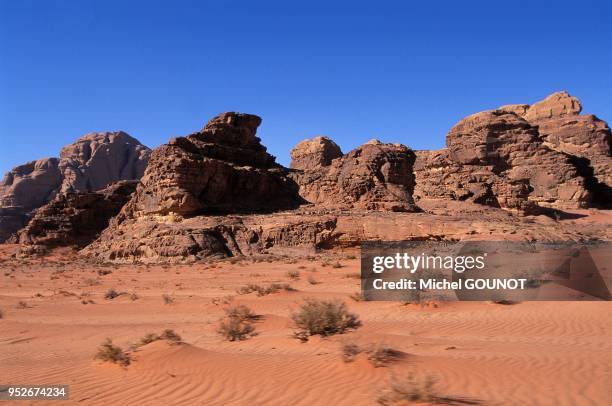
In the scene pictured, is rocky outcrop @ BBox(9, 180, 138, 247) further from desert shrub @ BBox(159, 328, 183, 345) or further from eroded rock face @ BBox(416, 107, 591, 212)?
desert shrub @ BBox(159, 328, 183, 345)

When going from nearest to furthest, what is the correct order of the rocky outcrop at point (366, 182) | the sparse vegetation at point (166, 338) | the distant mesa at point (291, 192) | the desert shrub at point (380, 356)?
the desert shrub at point (380, 356), the sparse vegetation at point (166, 338), the distant mesa at point (291, 192), the rocky outcrop at point (366, 182)

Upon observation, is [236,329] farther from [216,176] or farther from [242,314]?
[216,176]

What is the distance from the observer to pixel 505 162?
60.2m

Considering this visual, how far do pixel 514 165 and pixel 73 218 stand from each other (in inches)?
2111

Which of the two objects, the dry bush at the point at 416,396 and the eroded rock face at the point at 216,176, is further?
the eroded rock face at the point at 216,176

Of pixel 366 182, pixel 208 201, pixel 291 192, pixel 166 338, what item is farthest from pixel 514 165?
pixel 166 338

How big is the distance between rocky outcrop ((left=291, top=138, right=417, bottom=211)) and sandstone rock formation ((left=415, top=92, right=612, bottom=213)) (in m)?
5.41

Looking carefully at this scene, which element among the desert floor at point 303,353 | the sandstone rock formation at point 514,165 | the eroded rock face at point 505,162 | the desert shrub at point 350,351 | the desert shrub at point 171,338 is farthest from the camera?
the eroded rock face at point 505,162

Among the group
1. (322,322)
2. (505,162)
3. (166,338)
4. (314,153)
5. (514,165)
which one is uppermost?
(314,153)

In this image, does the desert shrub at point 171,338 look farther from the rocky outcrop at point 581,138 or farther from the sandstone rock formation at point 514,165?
the rocky outcrop at point 581,138

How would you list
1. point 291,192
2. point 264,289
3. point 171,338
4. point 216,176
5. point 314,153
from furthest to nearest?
point 314,153 → point 291,192 → point 216,176 → point 264,289 → point 171,338

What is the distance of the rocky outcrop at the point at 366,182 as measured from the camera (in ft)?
115

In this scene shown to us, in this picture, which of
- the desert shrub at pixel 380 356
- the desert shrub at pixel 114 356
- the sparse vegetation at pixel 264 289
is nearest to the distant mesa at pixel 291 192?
the sparse vegetation at pixel 264 289

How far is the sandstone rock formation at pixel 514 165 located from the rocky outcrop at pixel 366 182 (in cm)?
541
